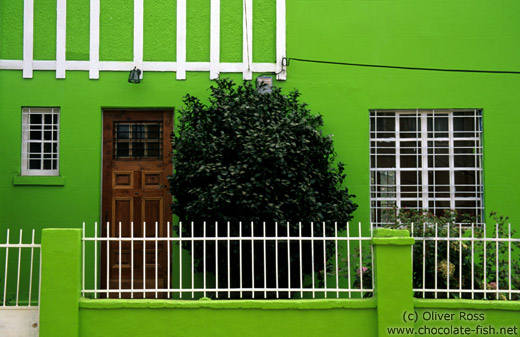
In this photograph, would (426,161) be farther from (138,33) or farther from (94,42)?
(94,42)

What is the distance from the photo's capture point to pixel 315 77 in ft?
27.1

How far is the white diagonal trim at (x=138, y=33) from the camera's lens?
8.12m

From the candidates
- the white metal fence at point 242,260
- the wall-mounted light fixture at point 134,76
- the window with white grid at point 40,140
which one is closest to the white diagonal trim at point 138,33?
the wall-mounted light fixture at point 134,76

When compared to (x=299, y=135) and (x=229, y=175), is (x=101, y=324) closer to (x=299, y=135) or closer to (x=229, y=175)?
(x=229, y=175)

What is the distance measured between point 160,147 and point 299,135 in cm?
220

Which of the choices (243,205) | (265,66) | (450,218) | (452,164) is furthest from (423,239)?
(265,66)

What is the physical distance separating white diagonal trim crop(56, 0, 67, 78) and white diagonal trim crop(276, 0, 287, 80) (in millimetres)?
3042

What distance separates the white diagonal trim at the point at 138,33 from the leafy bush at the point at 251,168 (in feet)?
3.50

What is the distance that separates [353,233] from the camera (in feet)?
26.6

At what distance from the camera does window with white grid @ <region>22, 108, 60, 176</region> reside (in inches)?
323

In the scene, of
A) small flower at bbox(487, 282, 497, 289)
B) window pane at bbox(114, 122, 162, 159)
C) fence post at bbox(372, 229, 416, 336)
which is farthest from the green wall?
fence post at bbox(372, 229, 416, 336)

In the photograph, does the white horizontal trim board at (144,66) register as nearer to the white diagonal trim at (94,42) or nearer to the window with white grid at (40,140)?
the white diagonal trim at (94,42)

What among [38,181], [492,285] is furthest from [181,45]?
[492,285]

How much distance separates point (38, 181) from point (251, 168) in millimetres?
3237
